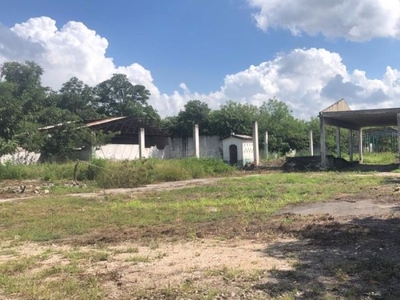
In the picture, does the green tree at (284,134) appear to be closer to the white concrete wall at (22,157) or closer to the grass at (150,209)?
the white concrete wall at (22,157)

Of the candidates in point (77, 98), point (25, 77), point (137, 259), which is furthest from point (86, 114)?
point (137, 259)

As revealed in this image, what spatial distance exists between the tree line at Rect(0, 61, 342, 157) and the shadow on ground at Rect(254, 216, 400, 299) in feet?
74.9

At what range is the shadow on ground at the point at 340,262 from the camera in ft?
14.7

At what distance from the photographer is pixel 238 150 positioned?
1367 inches

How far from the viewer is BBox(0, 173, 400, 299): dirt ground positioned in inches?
180

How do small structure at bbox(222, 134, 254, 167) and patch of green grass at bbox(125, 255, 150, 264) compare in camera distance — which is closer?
patch of green grass at bbox(125, 255, 150, 264)

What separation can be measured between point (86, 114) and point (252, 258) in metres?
45.6

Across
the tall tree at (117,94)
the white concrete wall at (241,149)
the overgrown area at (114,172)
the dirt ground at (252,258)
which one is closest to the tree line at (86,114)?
the tall tree at (117,94)

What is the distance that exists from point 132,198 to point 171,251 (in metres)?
8.17

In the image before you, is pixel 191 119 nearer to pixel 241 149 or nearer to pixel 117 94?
pixel 241 149

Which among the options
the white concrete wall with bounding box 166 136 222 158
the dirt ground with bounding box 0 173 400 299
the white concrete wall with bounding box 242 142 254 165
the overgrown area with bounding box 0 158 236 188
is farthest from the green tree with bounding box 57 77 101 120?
the dirt ground with bounding box 0 173 400 299

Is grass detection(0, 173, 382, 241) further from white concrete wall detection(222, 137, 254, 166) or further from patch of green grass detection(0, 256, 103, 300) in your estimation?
white concrete wall detection(222, 137, 254, 166)

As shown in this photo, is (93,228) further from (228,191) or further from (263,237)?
(228,191)

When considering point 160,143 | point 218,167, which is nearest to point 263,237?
point 218,167
